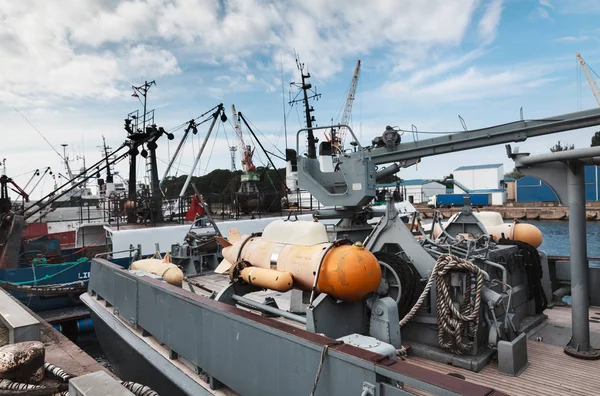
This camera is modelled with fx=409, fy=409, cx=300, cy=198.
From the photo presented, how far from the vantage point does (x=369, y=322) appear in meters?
4.66

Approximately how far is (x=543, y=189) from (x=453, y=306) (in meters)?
54.9

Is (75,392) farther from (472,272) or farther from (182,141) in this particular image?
(182,141)

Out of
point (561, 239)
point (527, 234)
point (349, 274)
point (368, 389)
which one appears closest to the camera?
point (368, 389)

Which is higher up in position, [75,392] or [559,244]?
[75,392]

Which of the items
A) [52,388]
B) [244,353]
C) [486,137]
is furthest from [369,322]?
[486,137]

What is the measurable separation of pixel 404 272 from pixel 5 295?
6534 millimetres

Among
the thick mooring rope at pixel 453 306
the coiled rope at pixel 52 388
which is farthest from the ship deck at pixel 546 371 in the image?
the coiled rope at pixel 52 388

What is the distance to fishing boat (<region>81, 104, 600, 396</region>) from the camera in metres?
3.33

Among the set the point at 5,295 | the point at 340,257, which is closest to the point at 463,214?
the point at 340,257

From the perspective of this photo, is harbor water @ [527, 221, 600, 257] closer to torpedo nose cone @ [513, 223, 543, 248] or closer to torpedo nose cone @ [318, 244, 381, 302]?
torpedo nose cone @ [513, 223, 543, 248]

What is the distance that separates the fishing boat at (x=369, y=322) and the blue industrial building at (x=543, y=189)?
4930cm

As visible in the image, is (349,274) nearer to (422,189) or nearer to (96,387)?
(96,387)

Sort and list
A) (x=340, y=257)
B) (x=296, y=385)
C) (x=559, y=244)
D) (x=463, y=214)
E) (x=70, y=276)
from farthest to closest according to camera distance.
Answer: (x=559, y=244) → (x=70, y=276) → (x=463, y=214) → (x=340, y=257) → (x=296, y=385)

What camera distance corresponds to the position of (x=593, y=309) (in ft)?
21.5
